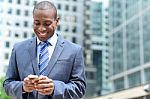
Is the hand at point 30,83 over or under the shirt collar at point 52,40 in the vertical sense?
under

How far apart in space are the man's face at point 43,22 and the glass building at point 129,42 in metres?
26.7

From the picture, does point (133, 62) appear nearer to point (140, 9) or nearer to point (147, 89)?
point (140, 9)

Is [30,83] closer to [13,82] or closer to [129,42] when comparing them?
[13,82]

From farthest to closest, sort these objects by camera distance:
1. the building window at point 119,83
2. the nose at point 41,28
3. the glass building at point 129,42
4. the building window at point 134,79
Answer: the building window at point 119,83
the building window at point 134,79
the glass building at point 129,42
the nose at point 41,28

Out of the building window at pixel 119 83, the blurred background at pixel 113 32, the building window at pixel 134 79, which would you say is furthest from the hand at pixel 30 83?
the building window at pixel 119 83

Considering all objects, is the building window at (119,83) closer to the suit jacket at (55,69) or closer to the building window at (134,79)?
→ the building window at (134,79)

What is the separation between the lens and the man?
1311 mm

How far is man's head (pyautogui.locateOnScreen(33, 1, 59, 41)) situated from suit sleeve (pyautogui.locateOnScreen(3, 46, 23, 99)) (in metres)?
0.14

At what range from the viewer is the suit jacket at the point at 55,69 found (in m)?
1.32

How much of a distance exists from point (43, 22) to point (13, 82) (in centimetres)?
22

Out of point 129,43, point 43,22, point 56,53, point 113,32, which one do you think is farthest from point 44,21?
point 113,32

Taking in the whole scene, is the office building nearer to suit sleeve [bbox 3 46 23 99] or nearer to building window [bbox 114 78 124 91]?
building window [bbox 114 78 124 91]

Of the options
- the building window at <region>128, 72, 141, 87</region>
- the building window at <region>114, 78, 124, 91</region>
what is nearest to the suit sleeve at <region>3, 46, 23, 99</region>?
Answer: the building window at <region>128, 72, 141, 87</region>

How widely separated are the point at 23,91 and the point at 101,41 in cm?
6022
